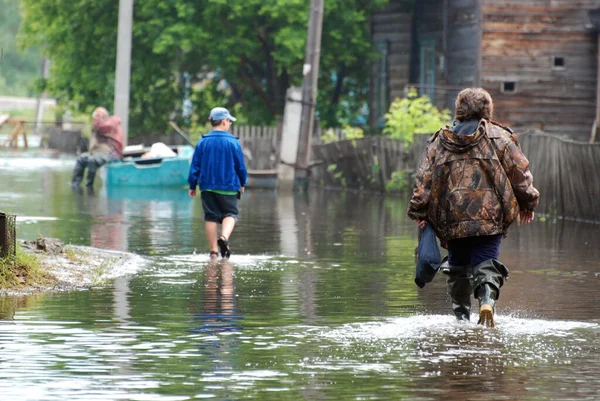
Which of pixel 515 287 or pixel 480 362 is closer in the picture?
pixel 480 362

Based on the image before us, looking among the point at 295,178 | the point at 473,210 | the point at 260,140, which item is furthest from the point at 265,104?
the point at 473,210

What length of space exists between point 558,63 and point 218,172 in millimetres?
17853

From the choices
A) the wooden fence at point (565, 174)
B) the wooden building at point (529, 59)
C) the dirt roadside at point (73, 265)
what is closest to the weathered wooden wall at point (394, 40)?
the wooden building at point (529, 59)

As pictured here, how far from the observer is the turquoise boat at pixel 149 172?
29875 mm

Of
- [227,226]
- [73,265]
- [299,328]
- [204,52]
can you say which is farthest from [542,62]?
[299,328]

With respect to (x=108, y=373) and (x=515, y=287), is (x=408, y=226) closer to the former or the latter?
(x=515, y=287)

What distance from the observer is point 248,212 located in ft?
74.3

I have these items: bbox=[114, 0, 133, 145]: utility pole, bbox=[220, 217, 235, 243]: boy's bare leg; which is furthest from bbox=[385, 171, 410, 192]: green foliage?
bbox=[220, 217, 235, 243]: boy's bare leg

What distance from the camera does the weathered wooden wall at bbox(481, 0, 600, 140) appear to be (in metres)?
31.7

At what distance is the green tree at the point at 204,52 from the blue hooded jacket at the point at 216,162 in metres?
19.0

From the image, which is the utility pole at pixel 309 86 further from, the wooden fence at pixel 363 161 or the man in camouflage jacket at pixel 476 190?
the man in camouflage jacket at pixel 476 190

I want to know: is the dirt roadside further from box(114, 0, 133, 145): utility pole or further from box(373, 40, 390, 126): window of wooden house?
box(373, 40, 390, 126): window of wooden house

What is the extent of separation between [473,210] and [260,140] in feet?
83.1

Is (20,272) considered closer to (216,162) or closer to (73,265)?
(73,265)
